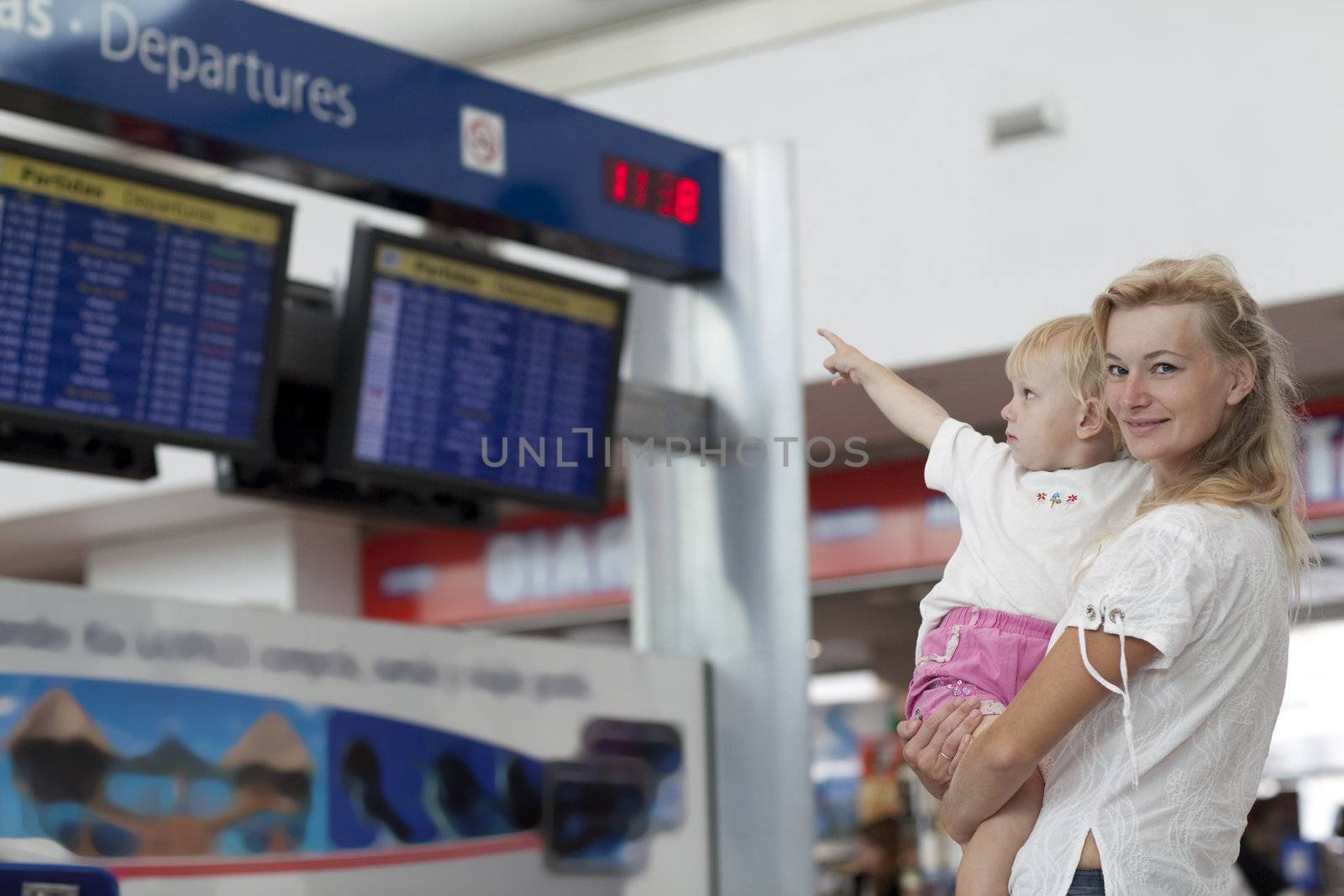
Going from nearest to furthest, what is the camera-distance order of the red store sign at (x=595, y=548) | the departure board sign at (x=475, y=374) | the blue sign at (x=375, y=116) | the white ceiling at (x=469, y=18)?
the blue sign at (x=375, y=116), the departure board sign at (x=475, y=374), the white ceiling at (x=469, y=18), the red store sign at (x=595, y=548)

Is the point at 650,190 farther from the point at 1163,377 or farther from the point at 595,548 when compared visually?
the point at 595,548

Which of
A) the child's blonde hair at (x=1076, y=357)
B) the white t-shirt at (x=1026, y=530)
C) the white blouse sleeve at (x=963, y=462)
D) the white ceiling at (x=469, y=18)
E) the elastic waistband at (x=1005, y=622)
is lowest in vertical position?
the elastic waistband at (x=1005, y=622)

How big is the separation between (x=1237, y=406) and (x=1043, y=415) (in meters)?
0.15

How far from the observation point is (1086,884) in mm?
1351

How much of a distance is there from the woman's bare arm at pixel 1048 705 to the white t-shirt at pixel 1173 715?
0.5 inches

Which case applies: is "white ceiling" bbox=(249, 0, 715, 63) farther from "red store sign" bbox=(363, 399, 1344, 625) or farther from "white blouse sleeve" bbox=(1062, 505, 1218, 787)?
"white blouse sleeve" bbox=(1062, 505, 1218, 787)

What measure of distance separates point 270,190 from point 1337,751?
17.8ft

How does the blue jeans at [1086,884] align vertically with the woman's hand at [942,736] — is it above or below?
below

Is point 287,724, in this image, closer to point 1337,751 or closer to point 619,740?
point 619,740

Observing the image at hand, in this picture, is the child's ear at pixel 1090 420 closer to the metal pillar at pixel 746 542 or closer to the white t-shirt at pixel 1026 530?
the white t-shirt at pixel 1026 530

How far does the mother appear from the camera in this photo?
4.39 ft

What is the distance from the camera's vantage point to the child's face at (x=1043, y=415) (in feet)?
4.64

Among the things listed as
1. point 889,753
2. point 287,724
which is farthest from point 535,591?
point 287,724

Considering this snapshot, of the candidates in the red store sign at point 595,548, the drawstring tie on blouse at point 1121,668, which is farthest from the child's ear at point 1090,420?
the red store sign at point 595,548
